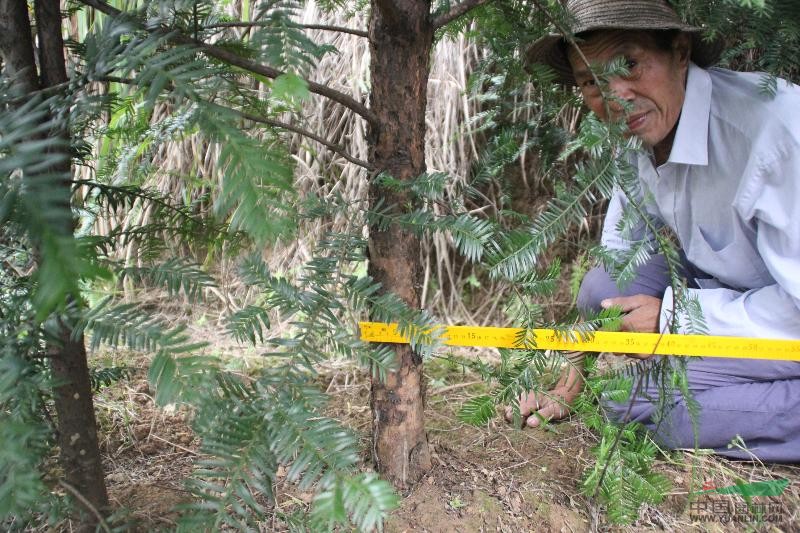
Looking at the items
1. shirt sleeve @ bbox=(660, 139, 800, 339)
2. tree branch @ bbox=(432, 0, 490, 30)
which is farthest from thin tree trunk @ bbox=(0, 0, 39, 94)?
shirt sleeve @ bbox=(660, 139, 800, 339)

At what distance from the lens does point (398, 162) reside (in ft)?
3.13

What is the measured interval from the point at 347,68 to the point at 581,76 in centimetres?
143

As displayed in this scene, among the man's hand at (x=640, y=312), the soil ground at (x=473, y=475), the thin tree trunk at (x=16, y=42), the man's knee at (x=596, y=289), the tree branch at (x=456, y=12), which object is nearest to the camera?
the thin tree trunk at (x=16, y=42)

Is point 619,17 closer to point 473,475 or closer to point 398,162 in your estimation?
point 398,162

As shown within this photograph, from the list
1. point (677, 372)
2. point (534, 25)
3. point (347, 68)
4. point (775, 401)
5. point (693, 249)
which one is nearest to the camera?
point (677, 372)

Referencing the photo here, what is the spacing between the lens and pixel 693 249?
1.58m

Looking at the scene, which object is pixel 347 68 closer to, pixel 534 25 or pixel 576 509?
pixel 534 25

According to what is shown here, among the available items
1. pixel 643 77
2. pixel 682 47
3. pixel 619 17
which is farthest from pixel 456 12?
pixel 682 47

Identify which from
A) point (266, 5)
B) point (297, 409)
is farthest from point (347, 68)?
point (297, 409)

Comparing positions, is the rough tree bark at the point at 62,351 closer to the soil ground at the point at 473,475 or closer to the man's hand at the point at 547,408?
the soil ground at the point at 473,475

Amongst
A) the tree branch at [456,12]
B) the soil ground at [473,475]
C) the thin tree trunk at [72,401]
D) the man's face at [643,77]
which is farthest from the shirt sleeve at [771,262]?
the thin tree trunk at [72,401]

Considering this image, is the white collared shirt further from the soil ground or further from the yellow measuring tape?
the soil ground

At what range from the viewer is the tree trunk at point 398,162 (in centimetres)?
90

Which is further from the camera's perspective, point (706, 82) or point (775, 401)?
point (775, 401)
